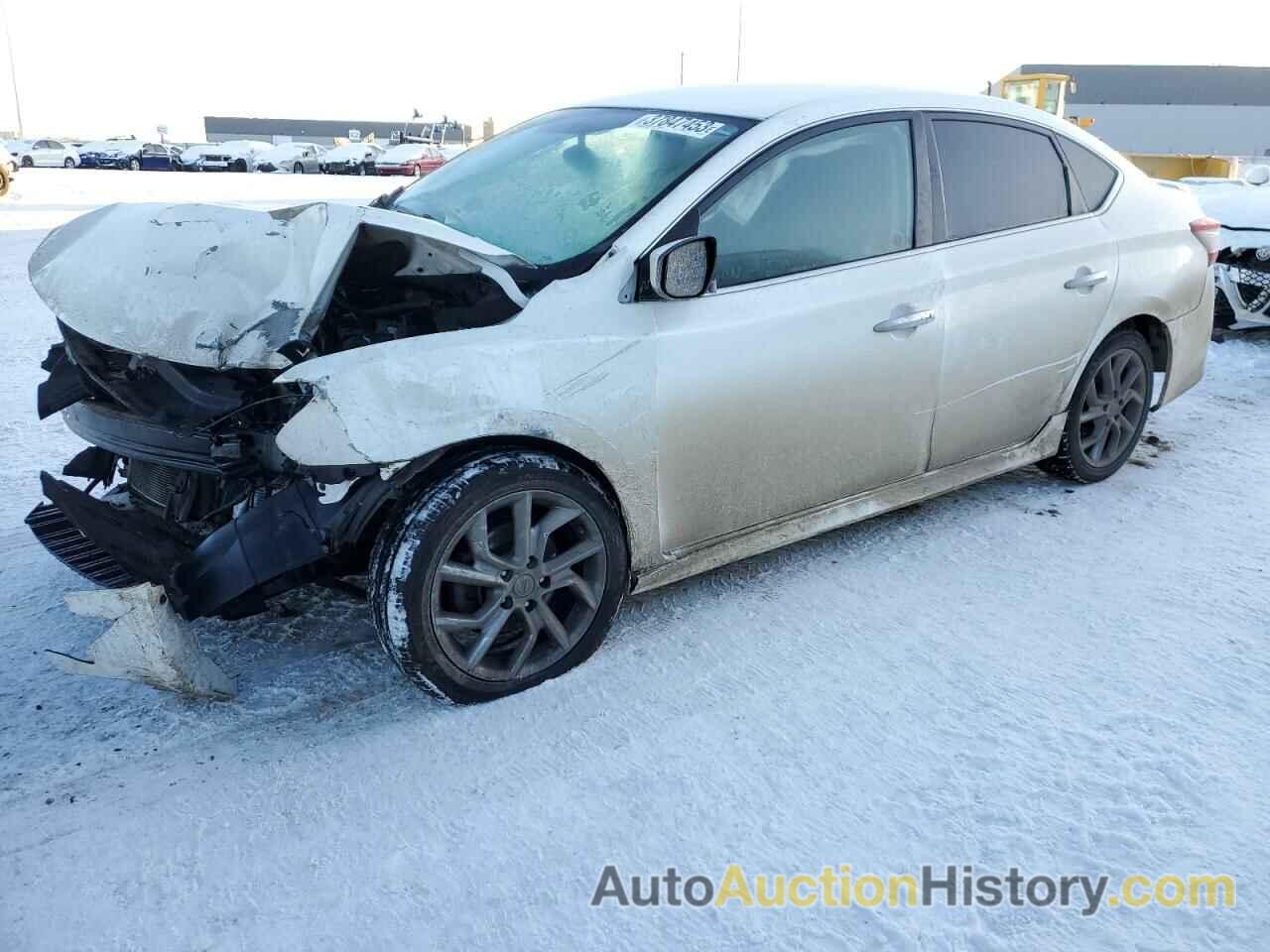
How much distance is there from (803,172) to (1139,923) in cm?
231

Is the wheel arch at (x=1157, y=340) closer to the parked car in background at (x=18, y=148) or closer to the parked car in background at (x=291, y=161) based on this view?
the parked car in background at (x=291, y=161)

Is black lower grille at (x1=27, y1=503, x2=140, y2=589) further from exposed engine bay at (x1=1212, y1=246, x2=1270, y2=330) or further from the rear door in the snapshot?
exposed engine bay at (x1=1212, y1=246, x2=1270, y2=330)

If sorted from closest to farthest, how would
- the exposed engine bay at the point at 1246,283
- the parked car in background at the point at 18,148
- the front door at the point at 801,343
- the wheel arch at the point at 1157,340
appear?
1. the front door at the point at 801,343
2. the wheel arch at the point at 1157,340
3. the exposed engine bay at the point at 1246,283
4. the parked car in background at the point at 18,148

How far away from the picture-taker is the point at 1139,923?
213cm

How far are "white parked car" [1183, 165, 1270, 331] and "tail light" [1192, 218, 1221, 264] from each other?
9.63ft

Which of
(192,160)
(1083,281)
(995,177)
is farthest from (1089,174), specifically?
(192,160)

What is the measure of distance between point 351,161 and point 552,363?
33.7 m

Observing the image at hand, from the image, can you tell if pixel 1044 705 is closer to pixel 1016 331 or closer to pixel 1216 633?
pixel 1216 633

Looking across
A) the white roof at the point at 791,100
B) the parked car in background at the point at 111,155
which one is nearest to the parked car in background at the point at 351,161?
the parked car in background at the point at 111,155

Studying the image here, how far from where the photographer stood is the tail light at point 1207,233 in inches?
181

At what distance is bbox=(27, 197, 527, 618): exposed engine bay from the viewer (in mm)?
2707

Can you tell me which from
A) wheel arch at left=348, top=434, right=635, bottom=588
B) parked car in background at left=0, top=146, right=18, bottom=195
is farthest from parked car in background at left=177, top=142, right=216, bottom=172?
wheel arch at left=348, top=434, right=635, bottom=588

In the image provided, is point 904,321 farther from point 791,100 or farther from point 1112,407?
point 1112,407

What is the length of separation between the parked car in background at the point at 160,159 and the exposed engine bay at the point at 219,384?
39.9 metres
